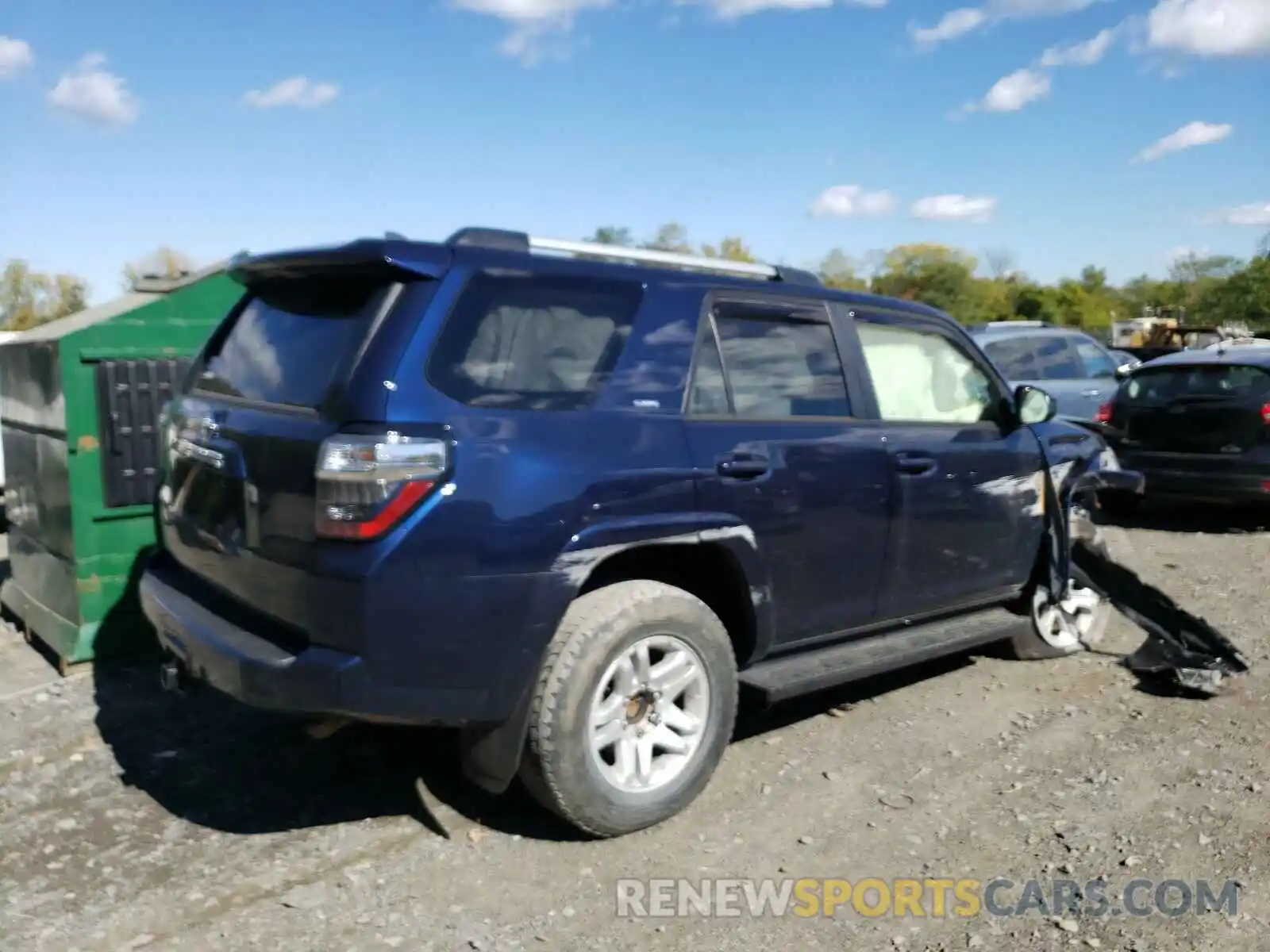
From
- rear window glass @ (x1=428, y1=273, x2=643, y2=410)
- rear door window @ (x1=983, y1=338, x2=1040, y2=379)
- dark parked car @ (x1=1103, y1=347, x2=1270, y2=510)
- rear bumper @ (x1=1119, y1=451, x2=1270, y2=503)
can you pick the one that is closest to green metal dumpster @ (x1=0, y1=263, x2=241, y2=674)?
rear window glass @ (x1=428, y1=273, x2=643, y2=410)

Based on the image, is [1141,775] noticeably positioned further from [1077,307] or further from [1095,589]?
[1077,307]

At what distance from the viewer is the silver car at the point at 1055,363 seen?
1115 cm

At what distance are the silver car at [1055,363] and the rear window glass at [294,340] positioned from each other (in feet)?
27.9

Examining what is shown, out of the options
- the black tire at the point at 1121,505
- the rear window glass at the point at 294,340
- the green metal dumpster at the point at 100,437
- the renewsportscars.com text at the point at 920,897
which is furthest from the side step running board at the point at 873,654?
the black tire at the point at 1121,505

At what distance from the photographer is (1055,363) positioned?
1150 centimetres

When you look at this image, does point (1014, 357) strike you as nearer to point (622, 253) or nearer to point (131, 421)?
point (622, 253)

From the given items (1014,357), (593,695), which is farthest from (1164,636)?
(1014,357)

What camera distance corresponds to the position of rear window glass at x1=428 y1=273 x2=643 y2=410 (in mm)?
3301

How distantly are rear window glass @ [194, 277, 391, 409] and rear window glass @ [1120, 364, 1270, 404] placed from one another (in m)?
7.66

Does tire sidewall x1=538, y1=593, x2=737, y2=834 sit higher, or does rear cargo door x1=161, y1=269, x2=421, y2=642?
rear cargo door x1=161, y1=269, x2=421, y2=642

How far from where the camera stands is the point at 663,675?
12.1 feet

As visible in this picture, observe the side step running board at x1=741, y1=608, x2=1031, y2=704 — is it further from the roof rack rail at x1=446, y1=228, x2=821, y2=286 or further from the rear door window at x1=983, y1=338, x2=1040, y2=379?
the rear door window at x1=983, y1=338, x2=1040, y2=379

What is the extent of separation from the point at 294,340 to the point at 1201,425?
767 cm

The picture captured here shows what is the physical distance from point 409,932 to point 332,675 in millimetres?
745
